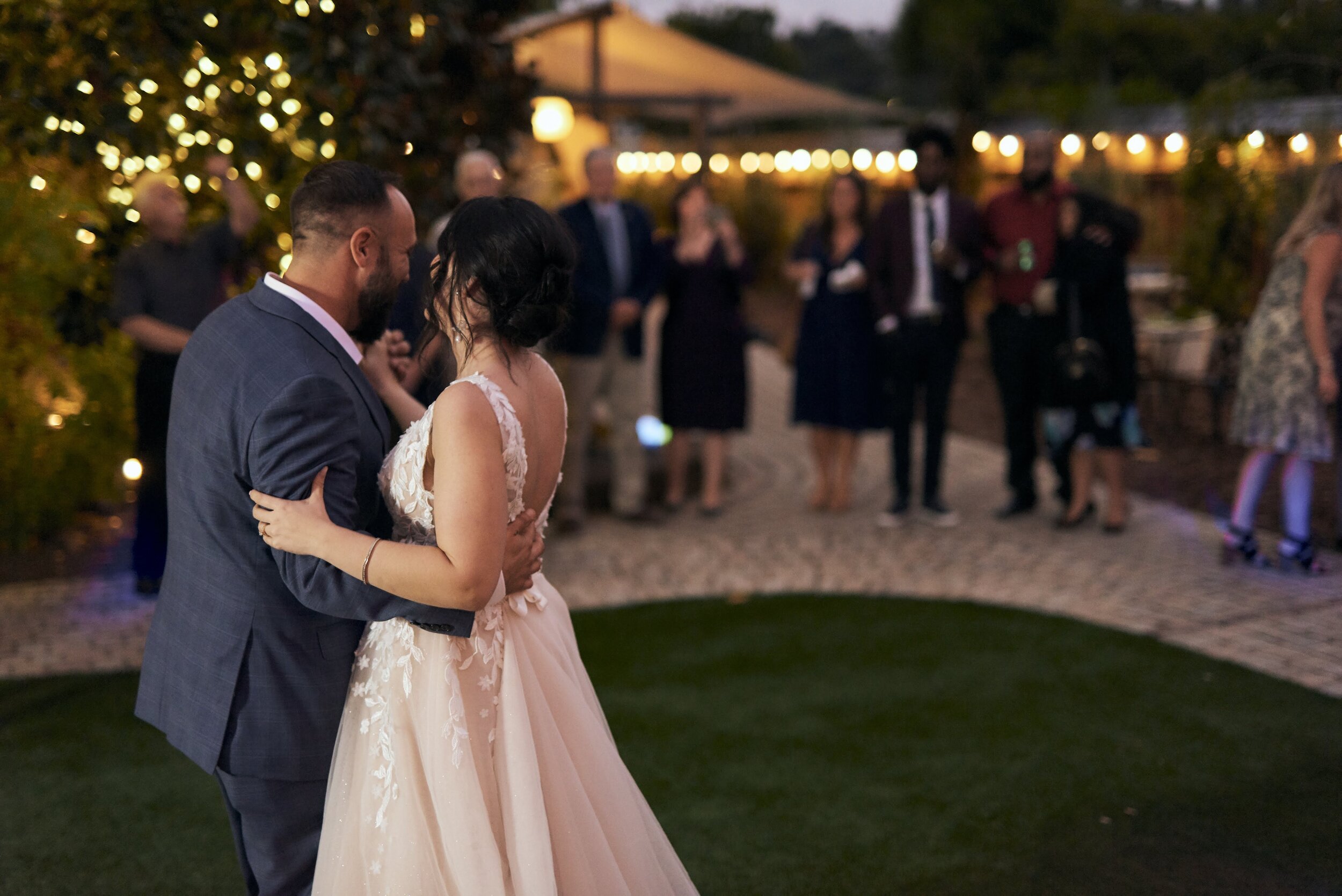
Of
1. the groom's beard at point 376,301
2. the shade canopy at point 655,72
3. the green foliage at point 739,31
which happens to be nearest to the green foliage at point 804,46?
the green foliage at point 739,31

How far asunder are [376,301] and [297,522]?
0.47 m

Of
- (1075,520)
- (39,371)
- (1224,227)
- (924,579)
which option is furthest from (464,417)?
(1224,227)

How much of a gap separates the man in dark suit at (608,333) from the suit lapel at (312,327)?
4.45m

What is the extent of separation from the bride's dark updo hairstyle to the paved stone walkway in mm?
3666

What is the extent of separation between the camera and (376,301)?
7.28 feet

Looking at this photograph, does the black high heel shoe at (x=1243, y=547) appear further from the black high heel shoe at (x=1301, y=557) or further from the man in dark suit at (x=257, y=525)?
the man in dark suit at (x=257, y=525)

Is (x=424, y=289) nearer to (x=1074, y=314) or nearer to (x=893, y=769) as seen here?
(x=893, y=769)

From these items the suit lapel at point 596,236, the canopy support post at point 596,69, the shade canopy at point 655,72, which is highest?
the shade canopy at point 655,72

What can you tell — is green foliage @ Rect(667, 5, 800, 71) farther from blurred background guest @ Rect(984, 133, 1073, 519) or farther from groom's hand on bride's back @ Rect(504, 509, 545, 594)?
groom's hand on bride's back @ Rect(504, 509, 545, 594)

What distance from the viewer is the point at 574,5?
38.2 ft

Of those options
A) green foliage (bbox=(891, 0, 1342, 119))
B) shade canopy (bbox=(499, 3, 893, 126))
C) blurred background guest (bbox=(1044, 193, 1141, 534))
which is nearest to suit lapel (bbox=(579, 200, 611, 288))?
blurred background guest (bbox=(1044, 193, 1141, 534))

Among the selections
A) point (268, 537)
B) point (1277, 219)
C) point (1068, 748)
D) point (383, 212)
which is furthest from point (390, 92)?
point (1277, 219)

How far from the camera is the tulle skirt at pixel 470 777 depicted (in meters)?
2.15

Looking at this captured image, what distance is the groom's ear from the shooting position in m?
2.15
